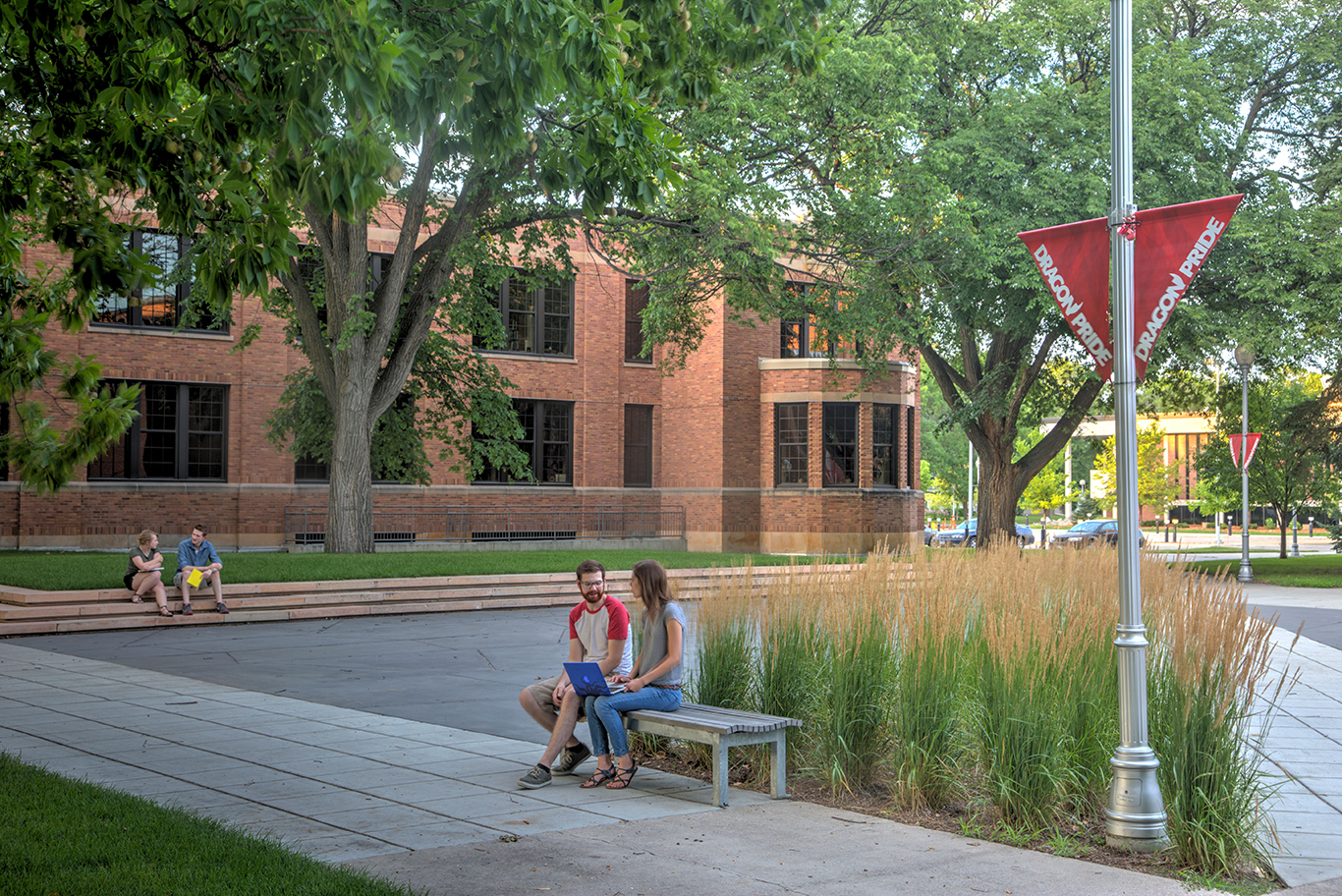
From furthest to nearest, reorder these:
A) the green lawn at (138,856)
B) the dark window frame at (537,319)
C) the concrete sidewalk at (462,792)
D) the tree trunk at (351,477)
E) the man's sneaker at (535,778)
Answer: the dark window frame at (537,319) < the tree trunk at (351,477) < the man's sneaker at (535,778) < the concrete sidewalk at (462,792) < the green lawn at (138,856)

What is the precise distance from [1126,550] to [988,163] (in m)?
22.3

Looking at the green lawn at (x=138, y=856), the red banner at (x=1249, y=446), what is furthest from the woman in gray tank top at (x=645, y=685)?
the red banner at (x=1249, y=446)

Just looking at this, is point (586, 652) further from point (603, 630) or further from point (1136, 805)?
point (1136, 805)

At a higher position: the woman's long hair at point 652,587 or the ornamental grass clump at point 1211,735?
the woman's long hair at point 652,587

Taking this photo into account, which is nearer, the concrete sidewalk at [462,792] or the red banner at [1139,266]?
the concrete sidewalk at [462,792]

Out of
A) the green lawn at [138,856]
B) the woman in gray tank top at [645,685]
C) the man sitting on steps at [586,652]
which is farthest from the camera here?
the man sitting on steps at [586,652]

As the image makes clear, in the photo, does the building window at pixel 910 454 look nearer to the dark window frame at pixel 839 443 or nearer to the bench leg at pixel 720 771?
the dark window frame at pixel 839 443

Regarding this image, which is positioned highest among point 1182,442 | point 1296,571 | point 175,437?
point 1182,442

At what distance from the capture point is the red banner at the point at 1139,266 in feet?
21.7

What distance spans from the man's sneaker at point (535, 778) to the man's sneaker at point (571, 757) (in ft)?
1.00

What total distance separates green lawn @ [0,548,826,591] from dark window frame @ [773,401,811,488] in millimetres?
13370

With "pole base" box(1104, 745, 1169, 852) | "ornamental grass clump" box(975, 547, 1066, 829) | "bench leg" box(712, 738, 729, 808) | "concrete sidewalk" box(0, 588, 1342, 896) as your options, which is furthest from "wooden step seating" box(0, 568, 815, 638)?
"pole base" box(1104, 745, 1169, 852)

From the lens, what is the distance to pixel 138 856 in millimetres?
5531

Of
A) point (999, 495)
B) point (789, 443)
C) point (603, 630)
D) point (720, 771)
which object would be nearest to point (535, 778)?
point (603, 630)
